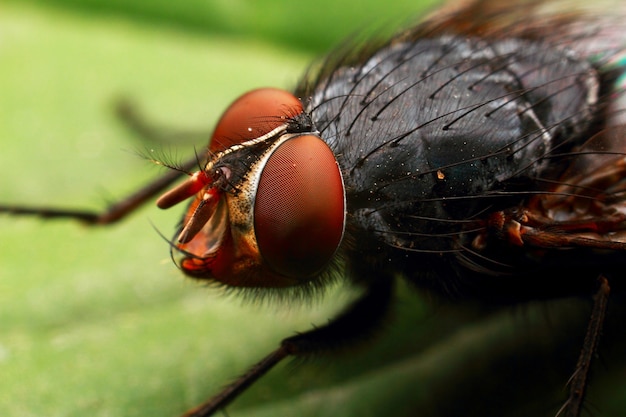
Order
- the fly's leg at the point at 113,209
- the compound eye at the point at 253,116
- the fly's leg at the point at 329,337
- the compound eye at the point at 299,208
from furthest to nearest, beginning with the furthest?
the fly's leg at the point at 113,209
the fly's leg at the point at 329,337
the compound eye at the point at 253,116
the compound eye at the point at 299,208

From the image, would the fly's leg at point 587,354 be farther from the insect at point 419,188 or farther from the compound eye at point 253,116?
the compound eye at point 253,116

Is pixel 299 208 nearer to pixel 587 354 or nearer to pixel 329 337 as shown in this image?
pixel 329 337

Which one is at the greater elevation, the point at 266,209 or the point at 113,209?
the point at 266,209

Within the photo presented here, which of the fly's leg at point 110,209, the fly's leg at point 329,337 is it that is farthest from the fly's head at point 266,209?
the fly's leg at point 110,209

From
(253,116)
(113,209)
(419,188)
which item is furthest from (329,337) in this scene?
(113,209)

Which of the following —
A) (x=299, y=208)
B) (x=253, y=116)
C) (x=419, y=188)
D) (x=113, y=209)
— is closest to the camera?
(x=299, y=208)

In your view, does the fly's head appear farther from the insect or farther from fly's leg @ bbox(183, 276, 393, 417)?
fly's leg @ bbox(183, 276, 393, 417)

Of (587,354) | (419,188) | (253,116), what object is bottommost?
(587,354)
